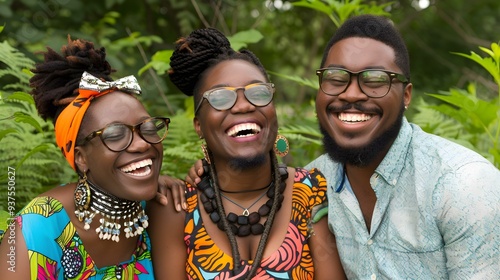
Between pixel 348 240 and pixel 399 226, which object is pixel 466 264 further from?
pixel 348 240

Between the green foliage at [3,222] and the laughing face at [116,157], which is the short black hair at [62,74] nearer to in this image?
the laughing face at [116,157]

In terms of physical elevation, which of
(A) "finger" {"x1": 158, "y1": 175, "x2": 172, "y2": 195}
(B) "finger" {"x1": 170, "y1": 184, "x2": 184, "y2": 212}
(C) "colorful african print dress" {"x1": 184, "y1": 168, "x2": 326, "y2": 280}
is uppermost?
(A) "finger" {"x1": 158, "y1": 175, "x2": 172, "y2": 195}

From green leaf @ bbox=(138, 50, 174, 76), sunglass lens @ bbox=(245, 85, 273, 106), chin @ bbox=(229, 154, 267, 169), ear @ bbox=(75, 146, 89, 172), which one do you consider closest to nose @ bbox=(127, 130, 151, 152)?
ear @ bbox=(75, 146, 89, 172)

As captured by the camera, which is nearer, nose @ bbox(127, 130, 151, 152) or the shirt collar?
nose @ bbox(127, 130, 151, 152)

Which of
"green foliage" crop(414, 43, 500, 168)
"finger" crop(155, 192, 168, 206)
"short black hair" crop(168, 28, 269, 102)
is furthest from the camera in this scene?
"green foliage" crop(414, 43, 500, 168)

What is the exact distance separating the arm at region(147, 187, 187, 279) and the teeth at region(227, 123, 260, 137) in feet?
1.65

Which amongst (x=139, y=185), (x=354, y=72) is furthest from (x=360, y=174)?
(x=139, y=185)

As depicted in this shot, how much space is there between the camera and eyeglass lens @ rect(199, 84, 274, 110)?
3229 millimetres

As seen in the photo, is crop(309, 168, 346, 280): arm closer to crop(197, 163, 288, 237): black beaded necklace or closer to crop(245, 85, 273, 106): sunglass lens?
crop(197, 163, 288, 237): black beaded necklace

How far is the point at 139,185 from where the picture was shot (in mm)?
3041

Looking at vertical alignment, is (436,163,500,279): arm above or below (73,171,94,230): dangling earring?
below

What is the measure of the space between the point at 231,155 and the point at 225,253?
487 millimetres

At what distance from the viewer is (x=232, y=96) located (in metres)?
3.23

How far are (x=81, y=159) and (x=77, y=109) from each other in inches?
9.5
